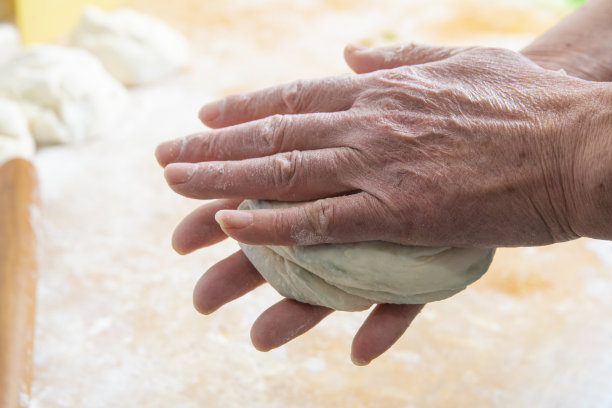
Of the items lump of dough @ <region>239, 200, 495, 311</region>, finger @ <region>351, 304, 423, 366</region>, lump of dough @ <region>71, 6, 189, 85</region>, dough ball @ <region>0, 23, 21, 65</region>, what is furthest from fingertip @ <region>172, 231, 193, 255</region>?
dough ball @ <region>0, 23, 21, 65</region>

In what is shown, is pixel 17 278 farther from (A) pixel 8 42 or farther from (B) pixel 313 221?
(A) pixel 8 42

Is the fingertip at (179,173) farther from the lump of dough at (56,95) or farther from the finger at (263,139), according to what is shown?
the lump of dough at (56,95)

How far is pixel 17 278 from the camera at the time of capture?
1.80 m

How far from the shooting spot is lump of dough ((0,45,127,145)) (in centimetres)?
255

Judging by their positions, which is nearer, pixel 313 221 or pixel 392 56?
pixel 313 221

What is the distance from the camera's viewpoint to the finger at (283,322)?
1.33 metres

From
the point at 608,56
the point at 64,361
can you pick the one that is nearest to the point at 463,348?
the point at 608,56

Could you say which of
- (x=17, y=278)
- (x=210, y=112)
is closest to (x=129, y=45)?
(x=17, y=278)

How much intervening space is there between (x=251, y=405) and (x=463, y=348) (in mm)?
645

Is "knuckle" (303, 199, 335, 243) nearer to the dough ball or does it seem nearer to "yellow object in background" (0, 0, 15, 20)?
the dough ball

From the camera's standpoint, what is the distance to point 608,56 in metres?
1.60

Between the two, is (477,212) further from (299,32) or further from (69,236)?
(299,32)

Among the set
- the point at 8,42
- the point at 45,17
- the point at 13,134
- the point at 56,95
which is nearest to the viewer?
the point at 13,134

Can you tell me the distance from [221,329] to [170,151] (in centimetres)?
69
